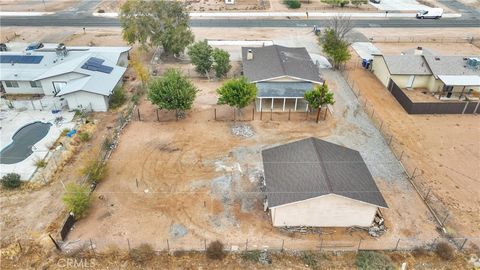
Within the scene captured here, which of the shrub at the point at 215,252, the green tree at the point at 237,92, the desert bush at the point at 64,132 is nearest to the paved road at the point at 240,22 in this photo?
the green tree at the point at 237,92

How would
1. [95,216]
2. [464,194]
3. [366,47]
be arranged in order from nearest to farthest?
1. [95,216]
2. [464,194]
3. [366,47]

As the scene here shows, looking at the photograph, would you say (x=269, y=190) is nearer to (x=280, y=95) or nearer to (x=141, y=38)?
(x=280, y=95)

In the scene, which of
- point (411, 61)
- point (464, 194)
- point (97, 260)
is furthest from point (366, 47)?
point (97, 260)

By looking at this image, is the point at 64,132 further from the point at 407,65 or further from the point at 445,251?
the point at 407,65

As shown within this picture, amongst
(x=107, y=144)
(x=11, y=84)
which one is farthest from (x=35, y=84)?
(x=107, y=144)

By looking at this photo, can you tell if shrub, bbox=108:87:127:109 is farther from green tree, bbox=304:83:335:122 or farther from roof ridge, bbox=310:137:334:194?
roof ridge, bbox=310:137:334:194

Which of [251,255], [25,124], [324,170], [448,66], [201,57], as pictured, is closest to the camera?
[251,255]

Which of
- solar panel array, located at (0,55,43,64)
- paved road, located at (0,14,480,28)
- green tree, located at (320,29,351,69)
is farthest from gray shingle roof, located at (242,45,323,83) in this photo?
solar panel array, located at (0,55,43,64)
